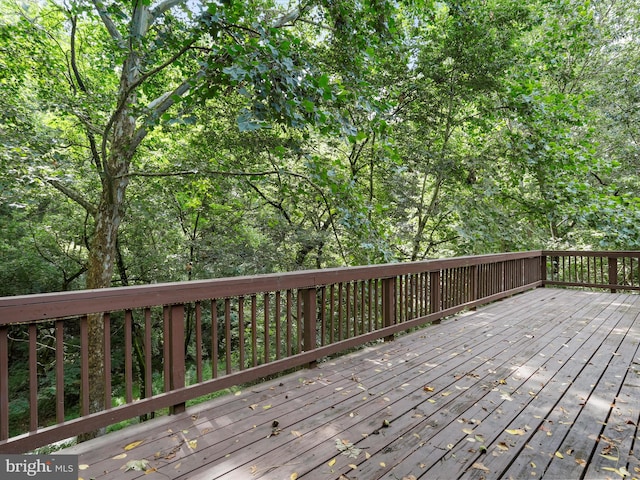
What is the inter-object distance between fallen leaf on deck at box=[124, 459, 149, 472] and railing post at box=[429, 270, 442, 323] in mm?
3943

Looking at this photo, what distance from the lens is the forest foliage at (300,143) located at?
15.9 feet

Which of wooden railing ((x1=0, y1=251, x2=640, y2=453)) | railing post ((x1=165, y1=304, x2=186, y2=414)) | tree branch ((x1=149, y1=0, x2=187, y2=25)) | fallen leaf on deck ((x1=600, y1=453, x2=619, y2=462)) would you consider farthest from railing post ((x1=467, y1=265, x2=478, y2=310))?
tree branch ((x1=149, y1=0, x2=187, y2=25))

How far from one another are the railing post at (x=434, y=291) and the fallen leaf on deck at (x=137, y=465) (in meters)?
3.94

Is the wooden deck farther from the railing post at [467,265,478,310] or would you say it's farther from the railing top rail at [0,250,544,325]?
the railing post at [467,265,478,310]

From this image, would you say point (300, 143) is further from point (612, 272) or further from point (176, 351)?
point (612, 272)

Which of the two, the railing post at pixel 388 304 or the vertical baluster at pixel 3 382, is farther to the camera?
the railing post at pixel 388 304

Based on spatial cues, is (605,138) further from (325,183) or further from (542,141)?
(325,183)

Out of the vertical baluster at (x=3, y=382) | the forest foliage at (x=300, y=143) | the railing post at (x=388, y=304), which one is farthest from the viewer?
the forest foliage at (x=300, y=143)

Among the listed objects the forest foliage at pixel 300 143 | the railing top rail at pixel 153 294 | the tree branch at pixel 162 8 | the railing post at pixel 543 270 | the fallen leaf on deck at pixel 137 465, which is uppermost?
the tree branch at pixel 162 8

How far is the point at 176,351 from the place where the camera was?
2.38 meters

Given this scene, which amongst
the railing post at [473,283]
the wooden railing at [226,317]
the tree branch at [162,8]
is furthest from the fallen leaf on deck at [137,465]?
the tree branch at [162,8]

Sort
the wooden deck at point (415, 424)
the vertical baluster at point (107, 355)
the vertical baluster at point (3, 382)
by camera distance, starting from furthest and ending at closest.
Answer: the vertical baluster at point (107, 355)
the wooden deck at point (415, 424)
the vertical baluster at point (3, 382)

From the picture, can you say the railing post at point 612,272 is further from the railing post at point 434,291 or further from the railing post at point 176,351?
the railing post at point 176,351

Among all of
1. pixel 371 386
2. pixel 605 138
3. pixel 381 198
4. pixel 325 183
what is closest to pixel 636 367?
pixel 371 386
